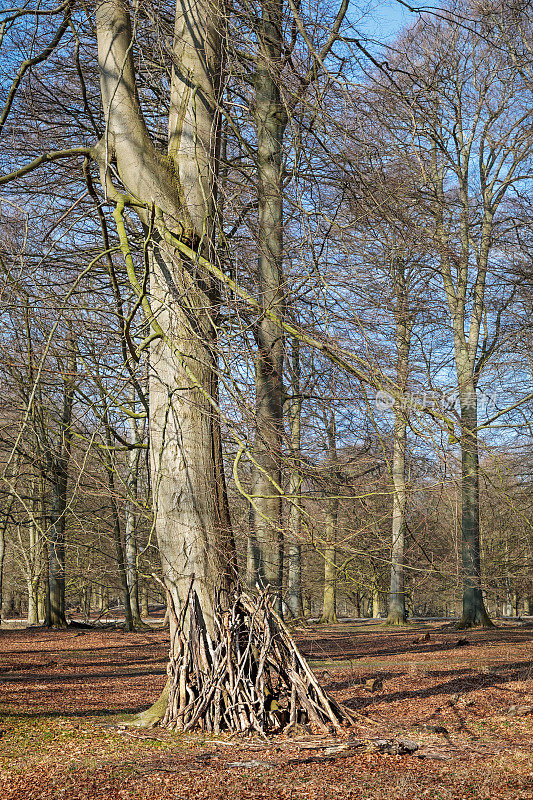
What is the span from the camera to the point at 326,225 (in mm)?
5582

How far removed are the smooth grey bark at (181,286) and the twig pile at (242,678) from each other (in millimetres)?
182

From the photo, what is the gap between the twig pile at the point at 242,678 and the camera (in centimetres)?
498

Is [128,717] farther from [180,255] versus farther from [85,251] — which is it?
[85,251]

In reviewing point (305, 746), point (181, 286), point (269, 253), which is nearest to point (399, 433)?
point (181, 286)

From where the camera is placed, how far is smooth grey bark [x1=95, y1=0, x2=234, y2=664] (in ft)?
16.9

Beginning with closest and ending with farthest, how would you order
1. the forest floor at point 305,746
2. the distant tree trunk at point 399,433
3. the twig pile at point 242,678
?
the forest floor at point 305,746
the distant tree trunk at point 399,433
the twig pile at point 242,678

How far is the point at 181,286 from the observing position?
4.98 metres

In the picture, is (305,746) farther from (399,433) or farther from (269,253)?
(269,253)

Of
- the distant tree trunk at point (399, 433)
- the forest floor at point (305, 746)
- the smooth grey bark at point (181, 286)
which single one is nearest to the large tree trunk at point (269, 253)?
the smooth grey bark at point (181, 286)

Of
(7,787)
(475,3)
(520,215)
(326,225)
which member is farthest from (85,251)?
(520,215)

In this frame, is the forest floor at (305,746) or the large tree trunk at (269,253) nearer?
the forest floor at (305,746)

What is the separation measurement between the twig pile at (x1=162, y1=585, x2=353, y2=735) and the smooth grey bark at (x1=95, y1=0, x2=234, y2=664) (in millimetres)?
182

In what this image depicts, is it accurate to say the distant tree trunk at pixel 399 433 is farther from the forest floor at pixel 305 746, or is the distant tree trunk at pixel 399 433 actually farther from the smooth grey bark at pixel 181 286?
the smooth grey bark at pixel 181 286

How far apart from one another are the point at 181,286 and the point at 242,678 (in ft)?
9.82
